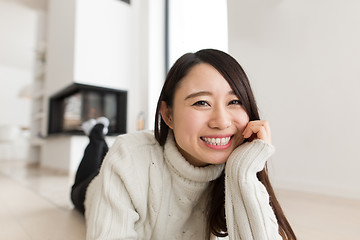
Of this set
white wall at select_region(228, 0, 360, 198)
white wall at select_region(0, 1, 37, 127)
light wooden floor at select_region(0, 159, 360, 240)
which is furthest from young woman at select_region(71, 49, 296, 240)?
white wall at select_region(0, 1, 37, 127)

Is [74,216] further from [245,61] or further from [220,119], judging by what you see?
[245,61]

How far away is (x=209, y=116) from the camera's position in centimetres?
62

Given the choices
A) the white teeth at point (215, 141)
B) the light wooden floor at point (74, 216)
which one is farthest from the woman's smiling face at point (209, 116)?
the light wooden floor at point (74, 216)

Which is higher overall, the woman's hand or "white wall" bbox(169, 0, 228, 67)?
"white wall" bbox(169, 0, 228, 67)

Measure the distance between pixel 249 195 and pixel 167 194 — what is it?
26cm

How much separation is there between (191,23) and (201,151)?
269 cm

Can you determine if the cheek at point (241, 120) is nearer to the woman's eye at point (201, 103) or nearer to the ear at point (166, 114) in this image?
the woman's eye at point (201, 103)

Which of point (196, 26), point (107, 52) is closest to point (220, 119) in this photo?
point (196, 26)

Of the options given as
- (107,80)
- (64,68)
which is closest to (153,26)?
(107,80)

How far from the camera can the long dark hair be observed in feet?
2.11

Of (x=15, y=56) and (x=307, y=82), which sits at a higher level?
(x=15, y=56)

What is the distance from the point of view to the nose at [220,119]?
594 millimetres

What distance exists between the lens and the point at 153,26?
3.32 metres

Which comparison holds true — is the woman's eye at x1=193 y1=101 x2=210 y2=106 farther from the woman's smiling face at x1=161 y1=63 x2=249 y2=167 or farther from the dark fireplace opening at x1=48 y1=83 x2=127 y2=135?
the dark fireplace opening at x1=48 y1=83 x2=127 y2=135
